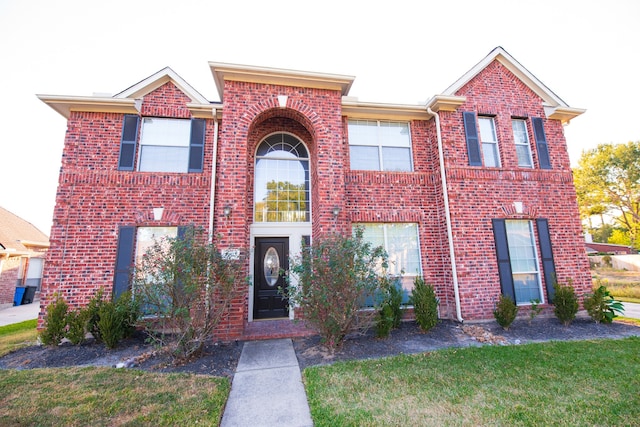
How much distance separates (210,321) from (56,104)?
21.4 ft

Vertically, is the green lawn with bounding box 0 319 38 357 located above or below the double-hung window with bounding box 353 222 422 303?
below

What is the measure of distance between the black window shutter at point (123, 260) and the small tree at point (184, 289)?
1.63 metres

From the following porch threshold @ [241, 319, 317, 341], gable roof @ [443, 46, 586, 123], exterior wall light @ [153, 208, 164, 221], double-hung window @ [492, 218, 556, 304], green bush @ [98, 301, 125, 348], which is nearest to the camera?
green bush @ [98, 301, 125, 348]

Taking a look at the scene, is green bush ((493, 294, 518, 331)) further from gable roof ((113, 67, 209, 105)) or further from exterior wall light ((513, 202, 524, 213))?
gable roof ((113, 67, 209, 105))

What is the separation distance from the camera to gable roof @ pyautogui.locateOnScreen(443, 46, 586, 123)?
8.23 meters

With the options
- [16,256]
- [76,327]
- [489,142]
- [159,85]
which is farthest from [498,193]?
[16,256]

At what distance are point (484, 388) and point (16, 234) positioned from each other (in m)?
21.7

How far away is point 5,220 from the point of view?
51.3ft

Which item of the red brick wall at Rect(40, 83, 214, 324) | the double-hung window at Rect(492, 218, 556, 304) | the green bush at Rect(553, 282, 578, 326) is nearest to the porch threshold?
the red brick wall at Rect(40, 83, 214, 324)

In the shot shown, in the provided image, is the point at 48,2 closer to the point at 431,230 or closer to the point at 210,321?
the point at 210,321

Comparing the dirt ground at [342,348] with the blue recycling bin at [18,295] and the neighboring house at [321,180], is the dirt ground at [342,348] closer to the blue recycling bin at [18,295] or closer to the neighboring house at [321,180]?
the neighboring house at [321,180]

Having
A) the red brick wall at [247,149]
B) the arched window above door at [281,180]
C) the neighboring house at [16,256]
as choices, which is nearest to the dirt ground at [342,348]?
the red brick wall at [247,149]

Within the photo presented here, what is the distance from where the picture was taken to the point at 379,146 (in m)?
7.97

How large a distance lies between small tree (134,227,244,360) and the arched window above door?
8.75 feet
